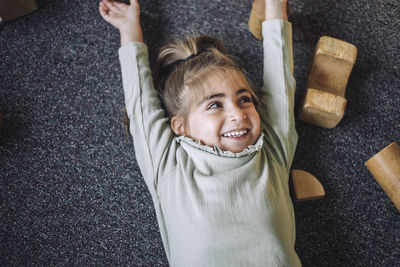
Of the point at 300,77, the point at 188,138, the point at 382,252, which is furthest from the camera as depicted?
the point at 300,77

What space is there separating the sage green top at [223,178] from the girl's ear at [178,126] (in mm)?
20

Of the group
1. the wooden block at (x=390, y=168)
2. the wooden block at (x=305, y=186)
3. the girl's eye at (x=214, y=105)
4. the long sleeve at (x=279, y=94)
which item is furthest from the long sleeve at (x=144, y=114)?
the wooden block at (x=390, y=168)

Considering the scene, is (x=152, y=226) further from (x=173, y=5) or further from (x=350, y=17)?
(x=350, y=17)

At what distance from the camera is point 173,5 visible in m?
1.05

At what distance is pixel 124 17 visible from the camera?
3.18ft

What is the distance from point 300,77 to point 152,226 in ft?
2.04

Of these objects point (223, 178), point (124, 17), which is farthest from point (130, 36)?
point (223, 178)

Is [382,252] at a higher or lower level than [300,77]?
lower

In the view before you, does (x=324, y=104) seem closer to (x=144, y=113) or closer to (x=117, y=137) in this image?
(x=144, y=113)

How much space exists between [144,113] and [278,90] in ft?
1.13

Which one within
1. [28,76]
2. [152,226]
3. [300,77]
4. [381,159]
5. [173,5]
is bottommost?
[152,226]

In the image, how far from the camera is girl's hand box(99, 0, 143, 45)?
3.03ft

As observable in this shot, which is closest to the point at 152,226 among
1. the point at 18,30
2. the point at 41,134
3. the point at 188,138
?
the point at 188,138

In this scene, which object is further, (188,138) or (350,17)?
(350,17)
